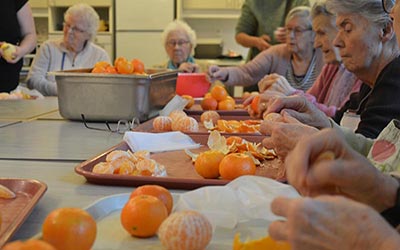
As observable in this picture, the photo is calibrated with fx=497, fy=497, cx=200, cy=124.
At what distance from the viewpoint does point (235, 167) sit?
0.97 meters

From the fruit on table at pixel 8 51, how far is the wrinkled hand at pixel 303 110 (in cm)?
178

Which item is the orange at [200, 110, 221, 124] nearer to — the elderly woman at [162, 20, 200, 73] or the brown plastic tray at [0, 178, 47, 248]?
the brown plastic tray at [0, 178, 47, 248]

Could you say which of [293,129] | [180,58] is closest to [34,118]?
[293,129]

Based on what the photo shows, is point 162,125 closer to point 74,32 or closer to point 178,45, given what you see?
point 178,45

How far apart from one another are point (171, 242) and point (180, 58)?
10.2ft

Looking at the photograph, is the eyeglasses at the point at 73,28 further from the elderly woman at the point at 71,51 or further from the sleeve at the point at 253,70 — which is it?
the sleeve at the point at 253,70

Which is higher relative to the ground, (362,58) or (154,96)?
(362,58)

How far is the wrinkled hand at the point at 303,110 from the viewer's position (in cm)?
145

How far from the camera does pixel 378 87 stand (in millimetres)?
1358

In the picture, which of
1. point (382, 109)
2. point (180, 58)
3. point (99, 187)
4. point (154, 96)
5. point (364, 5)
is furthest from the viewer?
point (180, 58)

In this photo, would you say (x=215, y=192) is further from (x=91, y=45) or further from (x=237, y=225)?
(x=91, y=45)

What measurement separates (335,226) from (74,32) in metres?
3.39

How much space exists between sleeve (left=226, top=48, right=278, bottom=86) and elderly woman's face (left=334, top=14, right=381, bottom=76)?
4.77ft

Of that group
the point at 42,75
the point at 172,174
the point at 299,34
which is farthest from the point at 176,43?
the point at 172,174
